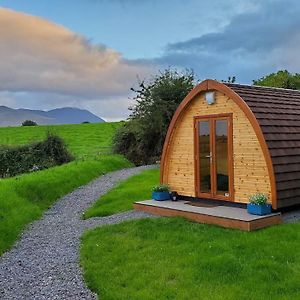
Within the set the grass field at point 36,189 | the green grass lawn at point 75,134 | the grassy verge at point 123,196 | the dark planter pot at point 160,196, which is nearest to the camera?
the grass field at point 36,189

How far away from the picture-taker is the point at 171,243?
26.6 feet

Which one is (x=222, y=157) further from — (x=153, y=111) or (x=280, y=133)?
(x=153, y=111)

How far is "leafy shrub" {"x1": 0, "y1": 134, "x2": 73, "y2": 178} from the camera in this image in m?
20.8

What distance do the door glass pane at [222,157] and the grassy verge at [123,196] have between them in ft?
8.75

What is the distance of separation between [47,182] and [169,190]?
18.3ft

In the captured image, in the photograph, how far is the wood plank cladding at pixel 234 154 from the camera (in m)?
10.0

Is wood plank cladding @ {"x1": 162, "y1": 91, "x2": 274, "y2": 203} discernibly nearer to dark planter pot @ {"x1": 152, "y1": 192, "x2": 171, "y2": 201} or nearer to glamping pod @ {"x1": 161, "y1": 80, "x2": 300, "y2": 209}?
glamping pod @ {"x1": 161, "y1": 80, "x2": 300, "y2": 209}

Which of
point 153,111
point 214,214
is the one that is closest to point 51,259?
point 214,214

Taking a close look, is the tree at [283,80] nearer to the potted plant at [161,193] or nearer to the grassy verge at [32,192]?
the grassy verge at [32,192]

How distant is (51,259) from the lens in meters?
7.91

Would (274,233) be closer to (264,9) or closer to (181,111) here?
(181,111)

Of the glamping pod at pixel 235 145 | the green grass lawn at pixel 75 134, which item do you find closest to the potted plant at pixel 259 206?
the glamping pod at pixel 235 145

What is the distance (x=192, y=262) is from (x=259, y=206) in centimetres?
295

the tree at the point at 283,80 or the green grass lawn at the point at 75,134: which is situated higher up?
the tree at the point at 283,80
